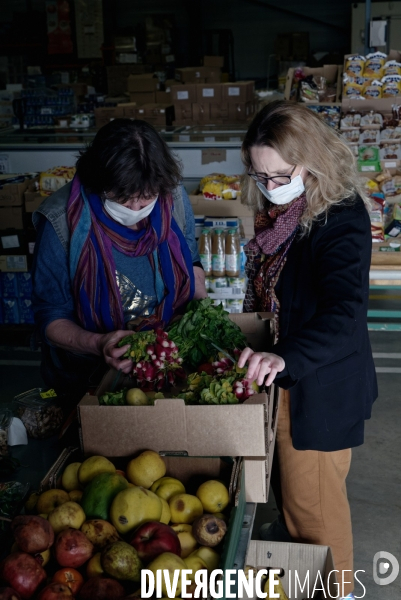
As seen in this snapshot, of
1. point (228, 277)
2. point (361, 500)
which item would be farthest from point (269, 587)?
point (228, 277)

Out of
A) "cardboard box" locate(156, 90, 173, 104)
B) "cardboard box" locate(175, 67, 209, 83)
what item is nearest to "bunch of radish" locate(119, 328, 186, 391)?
"cardboard box" locate(156, 90, 173, 104)

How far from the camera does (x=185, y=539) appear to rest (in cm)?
140

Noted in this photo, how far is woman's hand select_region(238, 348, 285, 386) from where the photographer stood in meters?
1.58

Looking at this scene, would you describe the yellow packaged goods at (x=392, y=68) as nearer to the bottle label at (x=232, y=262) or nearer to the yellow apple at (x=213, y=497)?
the bottle label at (x=232, y=262)

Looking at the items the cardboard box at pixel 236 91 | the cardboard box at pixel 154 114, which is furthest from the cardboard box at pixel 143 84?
the cardboard box at pixel 236 91

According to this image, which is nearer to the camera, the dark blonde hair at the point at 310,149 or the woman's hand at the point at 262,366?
the woman's hand at the point at 262,366

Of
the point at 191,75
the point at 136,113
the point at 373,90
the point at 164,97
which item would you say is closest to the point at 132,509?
the point at 373,90

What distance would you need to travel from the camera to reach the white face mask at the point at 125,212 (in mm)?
2014

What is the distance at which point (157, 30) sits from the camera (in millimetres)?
13234

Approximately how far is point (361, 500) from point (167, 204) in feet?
6.20

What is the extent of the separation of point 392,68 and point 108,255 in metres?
4.53

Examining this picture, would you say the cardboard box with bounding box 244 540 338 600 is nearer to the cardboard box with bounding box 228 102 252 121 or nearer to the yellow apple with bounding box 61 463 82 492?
the yellow apple with bounding box 61 463 82 492

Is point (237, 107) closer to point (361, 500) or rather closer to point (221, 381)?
point (361, 500)

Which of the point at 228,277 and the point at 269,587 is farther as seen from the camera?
the point at 228,277
